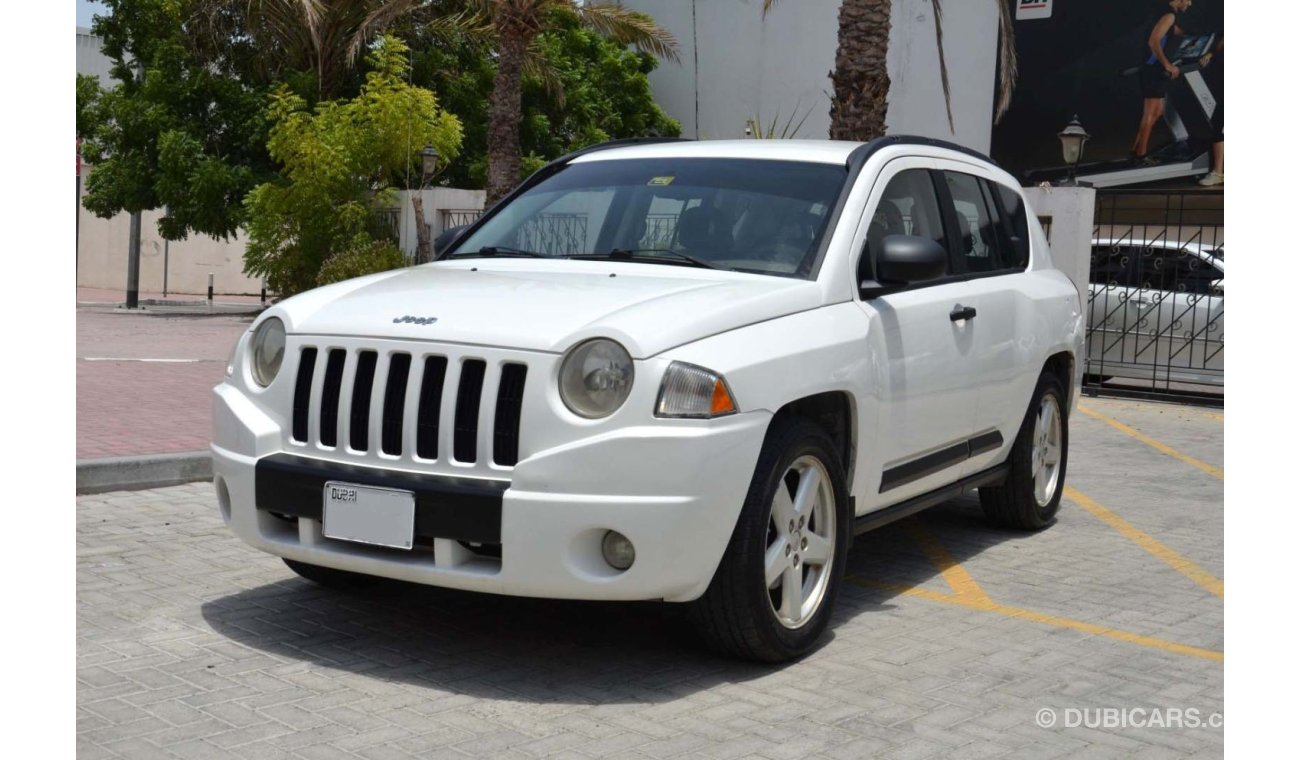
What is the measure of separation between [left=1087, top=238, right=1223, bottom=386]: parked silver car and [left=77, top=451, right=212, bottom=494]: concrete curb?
10634mm

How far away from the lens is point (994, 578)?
6.54 meters

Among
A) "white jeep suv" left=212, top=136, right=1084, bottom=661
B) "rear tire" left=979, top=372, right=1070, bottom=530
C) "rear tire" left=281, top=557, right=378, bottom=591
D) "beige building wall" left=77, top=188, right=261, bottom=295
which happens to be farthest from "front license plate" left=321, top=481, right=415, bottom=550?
"beige building wall" left=77, top=188, right=261, bottom=295

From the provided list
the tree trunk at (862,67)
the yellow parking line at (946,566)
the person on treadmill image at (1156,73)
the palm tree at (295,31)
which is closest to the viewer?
the yellow parking line at (946,566)

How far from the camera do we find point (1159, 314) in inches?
611

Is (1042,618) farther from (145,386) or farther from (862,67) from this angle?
(862,67)

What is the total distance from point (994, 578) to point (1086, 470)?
12.5 feet

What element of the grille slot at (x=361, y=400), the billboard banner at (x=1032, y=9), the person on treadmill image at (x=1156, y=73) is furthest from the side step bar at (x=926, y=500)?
the billboard banner at (x=1032, y=9)

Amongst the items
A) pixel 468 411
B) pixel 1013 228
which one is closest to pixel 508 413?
pixel 468 411

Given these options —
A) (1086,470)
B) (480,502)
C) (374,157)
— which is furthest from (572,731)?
(374,157)

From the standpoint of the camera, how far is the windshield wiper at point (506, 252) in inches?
230

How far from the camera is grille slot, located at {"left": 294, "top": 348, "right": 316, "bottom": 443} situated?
4922 millimetres

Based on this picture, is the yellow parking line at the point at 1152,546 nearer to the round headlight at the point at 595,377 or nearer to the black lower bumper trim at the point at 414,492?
the round headlight at the point at 595,377

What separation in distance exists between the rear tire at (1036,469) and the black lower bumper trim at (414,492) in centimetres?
359

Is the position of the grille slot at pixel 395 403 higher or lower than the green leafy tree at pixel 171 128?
lower
